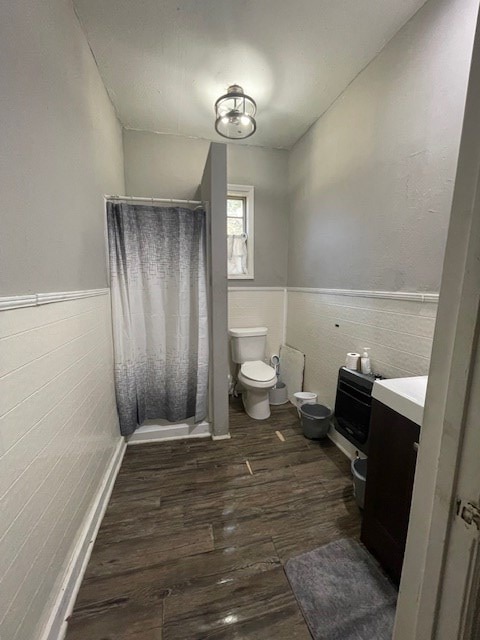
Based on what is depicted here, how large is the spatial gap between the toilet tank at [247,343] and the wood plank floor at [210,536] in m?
0.84

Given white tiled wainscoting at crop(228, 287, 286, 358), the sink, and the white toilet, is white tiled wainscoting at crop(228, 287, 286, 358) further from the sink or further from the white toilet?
the sink

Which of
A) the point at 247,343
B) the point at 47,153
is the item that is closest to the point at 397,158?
the point at 47,153

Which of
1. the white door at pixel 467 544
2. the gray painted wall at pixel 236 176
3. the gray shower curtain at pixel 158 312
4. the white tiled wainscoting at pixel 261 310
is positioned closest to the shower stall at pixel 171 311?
the gray shower curtain at pixel 158 312

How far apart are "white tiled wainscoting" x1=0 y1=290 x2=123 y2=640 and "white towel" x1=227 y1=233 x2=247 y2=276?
A: 5.56ft

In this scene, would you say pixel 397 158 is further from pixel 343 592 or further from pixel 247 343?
pixel 343 592

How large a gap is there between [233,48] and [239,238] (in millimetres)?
1479

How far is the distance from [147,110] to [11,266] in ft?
6.98

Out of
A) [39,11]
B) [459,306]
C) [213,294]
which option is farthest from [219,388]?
[39,11]

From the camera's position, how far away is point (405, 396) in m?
1.02

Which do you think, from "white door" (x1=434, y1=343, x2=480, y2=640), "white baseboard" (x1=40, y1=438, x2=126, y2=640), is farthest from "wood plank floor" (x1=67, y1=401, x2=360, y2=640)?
"white door" (x1=434, y1=343, x2=480, y2=640)

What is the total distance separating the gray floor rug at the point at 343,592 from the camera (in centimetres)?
98

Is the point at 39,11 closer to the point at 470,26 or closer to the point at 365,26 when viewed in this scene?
the point at 365,26

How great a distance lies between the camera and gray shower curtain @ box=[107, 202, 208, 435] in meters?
1.89

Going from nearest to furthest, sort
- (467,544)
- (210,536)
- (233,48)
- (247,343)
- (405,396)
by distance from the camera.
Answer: (467,544), (405,396), (210,536), (233,48), (247,343)
